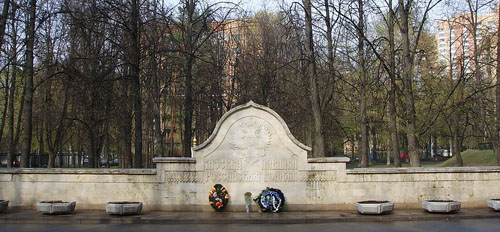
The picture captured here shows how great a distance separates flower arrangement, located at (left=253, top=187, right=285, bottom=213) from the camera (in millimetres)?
16000

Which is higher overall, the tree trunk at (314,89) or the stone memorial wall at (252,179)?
the tree trunk at (314,89)

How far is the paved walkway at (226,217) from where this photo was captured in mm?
14539

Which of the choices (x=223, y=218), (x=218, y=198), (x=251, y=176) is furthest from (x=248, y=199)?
(x=223, y=218)

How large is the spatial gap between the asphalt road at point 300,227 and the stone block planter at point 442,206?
785mm

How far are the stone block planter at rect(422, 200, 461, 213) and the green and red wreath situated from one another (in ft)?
23.4

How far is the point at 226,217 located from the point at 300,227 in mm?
2676

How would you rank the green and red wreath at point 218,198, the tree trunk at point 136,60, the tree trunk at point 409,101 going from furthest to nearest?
the tree trunk at point 136,60, the tree trunk at point 409,101, the green and red wreath at point 218,198

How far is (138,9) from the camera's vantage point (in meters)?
19.3

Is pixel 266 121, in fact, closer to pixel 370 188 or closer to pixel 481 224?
pixel 370 188

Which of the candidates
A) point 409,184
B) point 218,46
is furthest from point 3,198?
point 218,46

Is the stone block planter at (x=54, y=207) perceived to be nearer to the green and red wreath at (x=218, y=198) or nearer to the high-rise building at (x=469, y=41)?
the green and red wreath at (x=218, y=198)

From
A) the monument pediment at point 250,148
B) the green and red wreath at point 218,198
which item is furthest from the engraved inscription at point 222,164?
the green and red wreath at point 218,198

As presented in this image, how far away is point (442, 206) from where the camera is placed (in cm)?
1528

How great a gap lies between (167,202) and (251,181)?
3217mm
